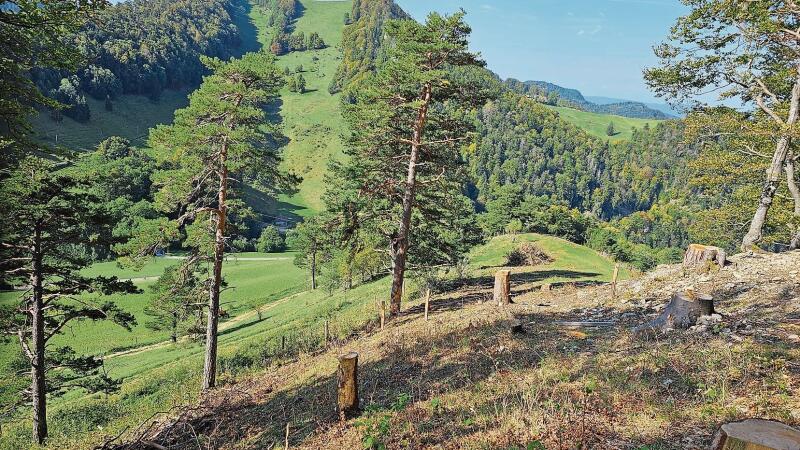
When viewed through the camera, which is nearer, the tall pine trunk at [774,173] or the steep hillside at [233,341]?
the tall pine trunk at [774,173]

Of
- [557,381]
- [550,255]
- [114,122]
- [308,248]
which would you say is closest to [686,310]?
[557,381]

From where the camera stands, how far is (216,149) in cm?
1622

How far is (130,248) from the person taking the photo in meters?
15.4

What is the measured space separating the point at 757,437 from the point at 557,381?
15.8 ft

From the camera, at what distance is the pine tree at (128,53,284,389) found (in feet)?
51.2

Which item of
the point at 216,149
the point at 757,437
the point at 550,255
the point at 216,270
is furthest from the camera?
the point at 550,255

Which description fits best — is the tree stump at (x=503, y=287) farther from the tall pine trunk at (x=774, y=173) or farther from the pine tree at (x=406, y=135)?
the tall pine trunk at (x=774, y=173)

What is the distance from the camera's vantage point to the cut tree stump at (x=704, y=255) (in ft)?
51.8

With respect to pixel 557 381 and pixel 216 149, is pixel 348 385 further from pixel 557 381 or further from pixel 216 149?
pixel 216 149

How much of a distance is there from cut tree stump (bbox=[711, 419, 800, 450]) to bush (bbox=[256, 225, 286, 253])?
3781 inches

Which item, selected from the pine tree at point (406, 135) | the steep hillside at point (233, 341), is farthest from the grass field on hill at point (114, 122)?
the pine tree at point (406, 135)

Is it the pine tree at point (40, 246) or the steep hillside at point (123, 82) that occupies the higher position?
the steep hillside at point (123, 82)

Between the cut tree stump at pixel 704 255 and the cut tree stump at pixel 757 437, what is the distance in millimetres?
14462

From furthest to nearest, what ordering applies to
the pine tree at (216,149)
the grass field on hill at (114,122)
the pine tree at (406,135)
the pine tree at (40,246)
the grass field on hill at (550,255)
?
the grass field on hill at (114,122), the grass field on hill at (550,255), the pine tree at (406,135), the pine tree at (216,149), the pine tree at (40,246)
